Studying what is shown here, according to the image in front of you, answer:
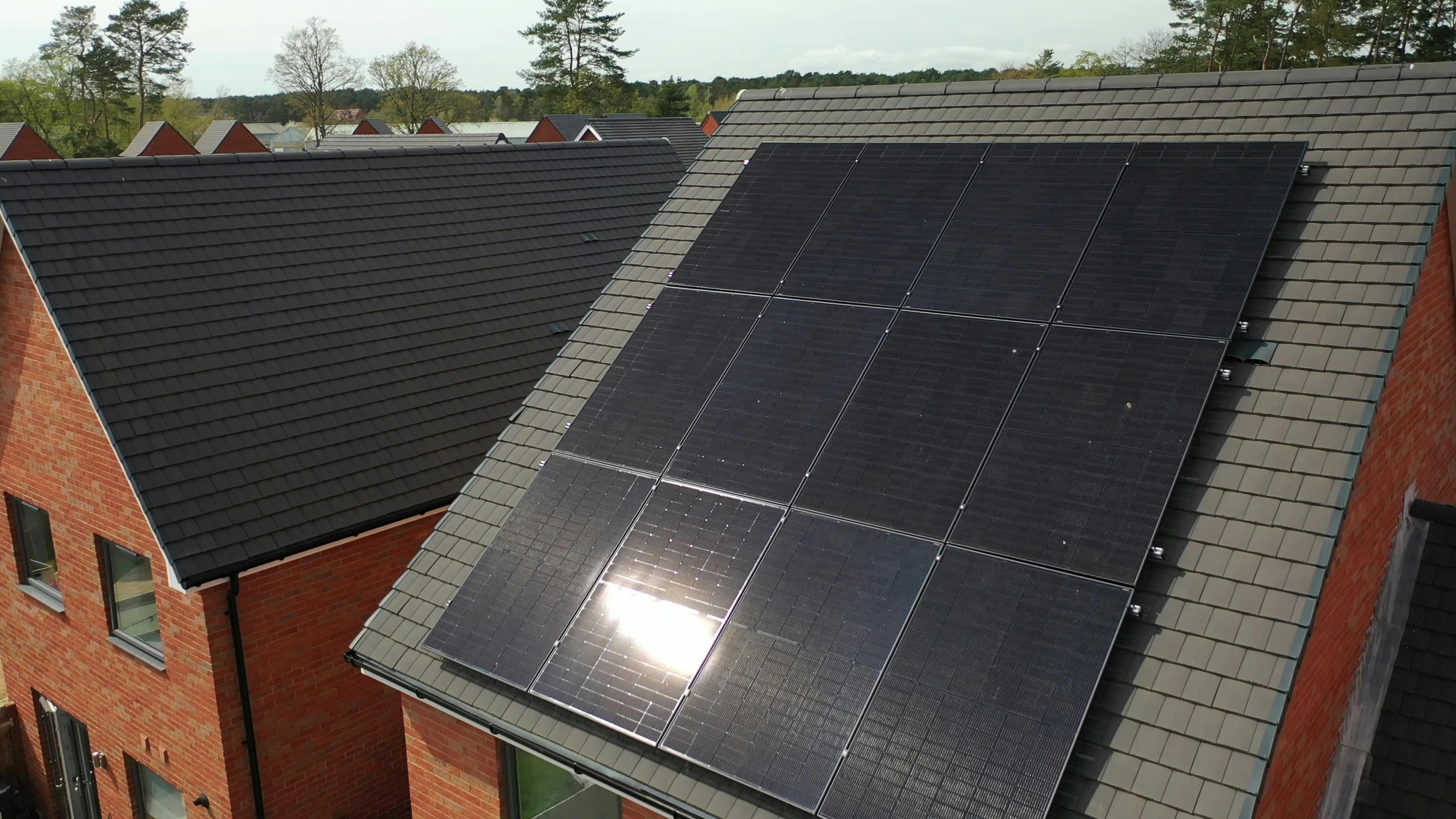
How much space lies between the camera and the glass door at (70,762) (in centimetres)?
1308

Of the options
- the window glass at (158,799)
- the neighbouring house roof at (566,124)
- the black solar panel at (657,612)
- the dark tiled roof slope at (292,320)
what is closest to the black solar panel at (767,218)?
the black solar panel at (657,612)

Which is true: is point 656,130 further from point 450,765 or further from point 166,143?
point 450,765

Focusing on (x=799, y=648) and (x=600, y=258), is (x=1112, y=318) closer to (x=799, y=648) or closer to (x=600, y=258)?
(x=799, y=648)

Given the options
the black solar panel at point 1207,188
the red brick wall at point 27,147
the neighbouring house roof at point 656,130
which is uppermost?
the neighbouring house roof at point 656,130

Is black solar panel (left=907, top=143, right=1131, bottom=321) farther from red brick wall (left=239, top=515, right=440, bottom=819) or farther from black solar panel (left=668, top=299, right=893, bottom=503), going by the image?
red brick wall (left=239, top=515, right=440, bottom=819)

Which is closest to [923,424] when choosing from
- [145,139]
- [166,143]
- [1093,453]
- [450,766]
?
[1093,453]

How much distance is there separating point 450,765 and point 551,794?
2.74 ft

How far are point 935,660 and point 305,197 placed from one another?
36.3 feet

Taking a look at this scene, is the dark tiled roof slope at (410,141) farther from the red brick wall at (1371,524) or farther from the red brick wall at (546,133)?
the red brick wall at (1371,524)

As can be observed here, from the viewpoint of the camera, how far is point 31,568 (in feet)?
41.9

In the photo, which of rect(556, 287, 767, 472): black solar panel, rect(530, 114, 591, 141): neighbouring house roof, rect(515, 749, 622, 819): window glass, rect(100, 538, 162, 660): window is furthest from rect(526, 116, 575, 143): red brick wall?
rect(515, 749, 622, 819): window glass

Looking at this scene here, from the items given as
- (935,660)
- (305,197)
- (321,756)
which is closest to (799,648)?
(935,660)

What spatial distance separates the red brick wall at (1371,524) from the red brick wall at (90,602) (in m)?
9.04

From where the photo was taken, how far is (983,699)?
5133 millimetres
